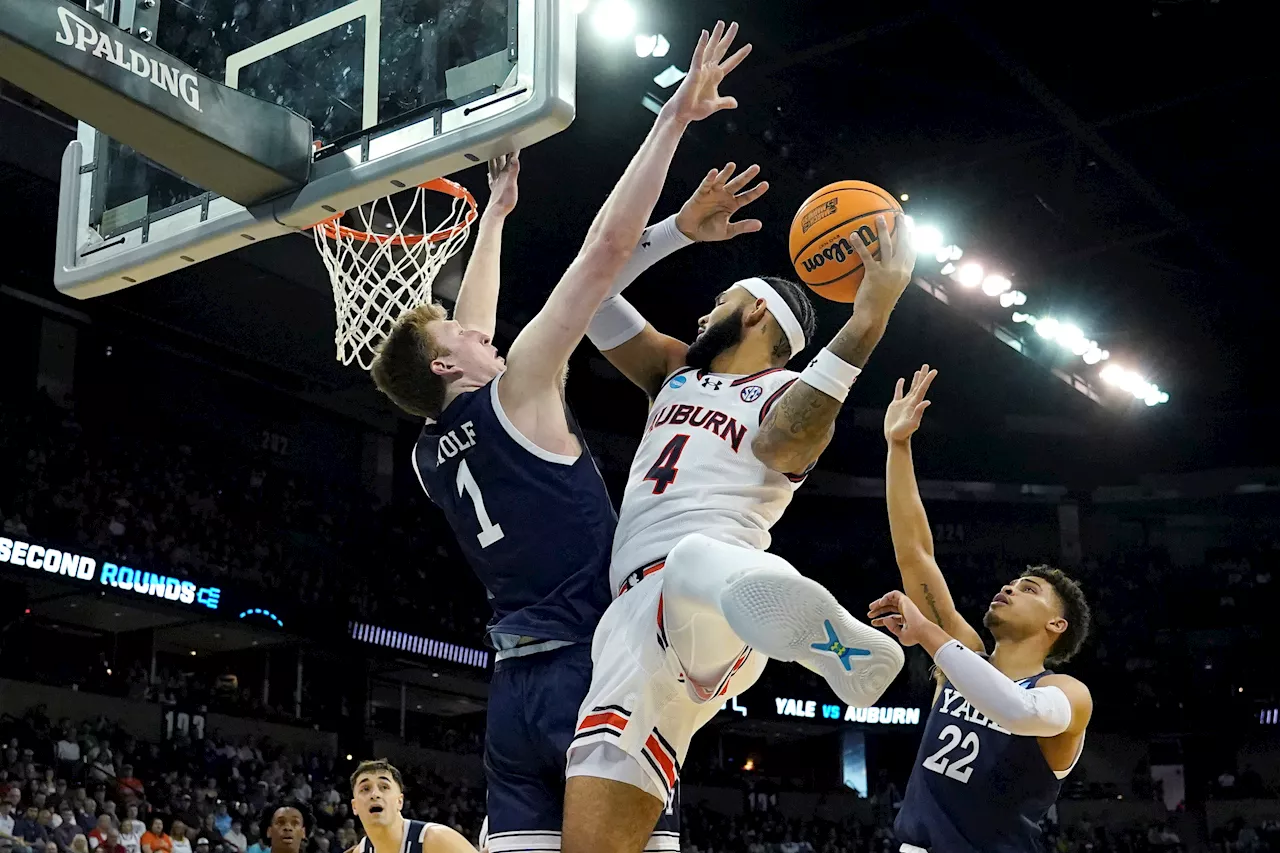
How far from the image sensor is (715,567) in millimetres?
3406

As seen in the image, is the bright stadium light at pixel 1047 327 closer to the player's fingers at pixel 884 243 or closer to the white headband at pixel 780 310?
the white headband at pixel 780 310

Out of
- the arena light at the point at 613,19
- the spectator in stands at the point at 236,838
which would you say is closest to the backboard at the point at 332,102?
the arena light at the point at 613,19

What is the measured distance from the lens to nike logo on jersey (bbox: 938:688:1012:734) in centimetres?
479

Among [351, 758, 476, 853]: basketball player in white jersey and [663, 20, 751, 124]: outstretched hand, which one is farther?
[351, 758, 476, 853]: basketball player in white jersey

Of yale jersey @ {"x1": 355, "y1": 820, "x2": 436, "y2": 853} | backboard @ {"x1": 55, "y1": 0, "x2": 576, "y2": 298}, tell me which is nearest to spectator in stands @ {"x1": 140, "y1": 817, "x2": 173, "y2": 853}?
yale jersey @ {"x1": 355, "y1": 820, "x2": 436, "y2": 853}

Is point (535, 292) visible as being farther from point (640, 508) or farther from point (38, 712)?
point (640, 508)

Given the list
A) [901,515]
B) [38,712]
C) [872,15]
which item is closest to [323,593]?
[38,712]

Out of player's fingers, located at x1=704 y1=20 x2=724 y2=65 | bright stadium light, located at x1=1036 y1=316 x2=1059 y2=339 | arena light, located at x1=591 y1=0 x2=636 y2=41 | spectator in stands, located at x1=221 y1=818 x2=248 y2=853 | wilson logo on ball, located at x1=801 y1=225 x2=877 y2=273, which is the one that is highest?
arena light, located at x1=591 y1=0 x2=636 y2=41

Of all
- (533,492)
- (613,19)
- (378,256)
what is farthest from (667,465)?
(613,19)

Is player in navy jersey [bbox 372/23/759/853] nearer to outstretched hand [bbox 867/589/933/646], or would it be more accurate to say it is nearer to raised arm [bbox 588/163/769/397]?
raised arm [bbox 588/163/769/397]

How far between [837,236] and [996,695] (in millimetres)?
1490

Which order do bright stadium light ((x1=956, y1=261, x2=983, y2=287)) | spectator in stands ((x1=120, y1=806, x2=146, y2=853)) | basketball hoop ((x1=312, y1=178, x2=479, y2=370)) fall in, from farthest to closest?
bright stadium light ((x1=956, y1=261, x2=983, y2=287)), spectator in stands ((x1=120, y1=806, x2=146, y2=853)), basketball hoop ((x1=312, y1=178, x2=479, y2=370))

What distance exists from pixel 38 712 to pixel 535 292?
8.58 meters

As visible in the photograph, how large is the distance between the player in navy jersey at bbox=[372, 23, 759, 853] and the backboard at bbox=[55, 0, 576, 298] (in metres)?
0.44
